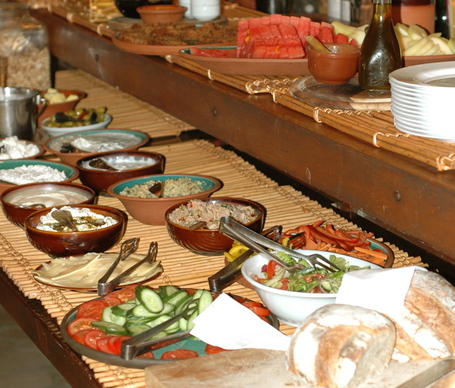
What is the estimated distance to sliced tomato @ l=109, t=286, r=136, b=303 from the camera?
1565 mm

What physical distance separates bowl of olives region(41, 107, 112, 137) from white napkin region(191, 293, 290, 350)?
149cm

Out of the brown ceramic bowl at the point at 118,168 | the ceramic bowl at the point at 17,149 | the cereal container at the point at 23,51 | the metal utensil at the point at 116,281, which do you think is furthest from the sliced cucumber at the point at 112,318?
the cereal container at the point at 23,51

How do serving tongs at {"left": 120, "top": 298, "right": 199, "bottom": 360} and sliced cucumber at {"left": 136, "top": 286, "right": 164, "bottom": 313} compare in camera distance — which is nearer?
serving tongs at {"left": 120, "top": 298, "right": 199, "bottom": 360}

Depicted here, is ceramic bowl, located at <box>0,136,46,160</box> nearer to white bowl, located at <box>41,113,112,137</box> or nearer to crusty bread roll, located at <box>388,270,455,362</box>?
white bowl, located at <box>41,113,112,137</box>

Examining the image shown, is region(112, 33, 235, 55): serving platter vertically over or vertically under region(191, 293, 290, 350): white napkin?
over

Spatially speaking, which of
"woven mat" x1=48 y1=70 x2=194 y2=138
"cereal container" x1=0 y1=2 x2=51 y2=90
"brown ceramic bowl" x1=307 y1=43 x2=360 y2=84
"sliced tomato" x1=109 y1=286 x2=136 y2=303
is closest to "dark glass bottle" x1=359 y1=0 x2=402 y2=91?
"brown ceramic bowl" x1=307 y1=43 x2=360 y2=84

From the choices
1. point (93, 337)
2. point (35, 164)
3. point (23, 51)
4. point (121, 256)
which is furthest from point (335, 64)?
point (23, 51)

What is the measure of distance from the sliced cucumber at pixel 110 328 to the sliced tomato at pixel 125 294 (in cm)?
11

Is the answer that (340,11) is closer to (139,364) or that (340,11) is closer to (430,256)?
(430,256)

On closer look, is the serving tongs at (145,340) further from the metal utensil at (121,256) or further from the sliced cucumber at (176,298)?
the metal utensil at (121,256)

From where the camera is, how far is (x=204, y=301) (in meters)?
1.45

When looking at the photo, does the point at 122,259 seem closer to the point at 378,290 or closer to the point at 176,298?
the point at 176,298

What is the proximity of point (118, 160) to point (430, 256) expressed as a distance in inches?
39.9

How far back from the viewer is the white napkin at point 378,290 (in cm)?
131
